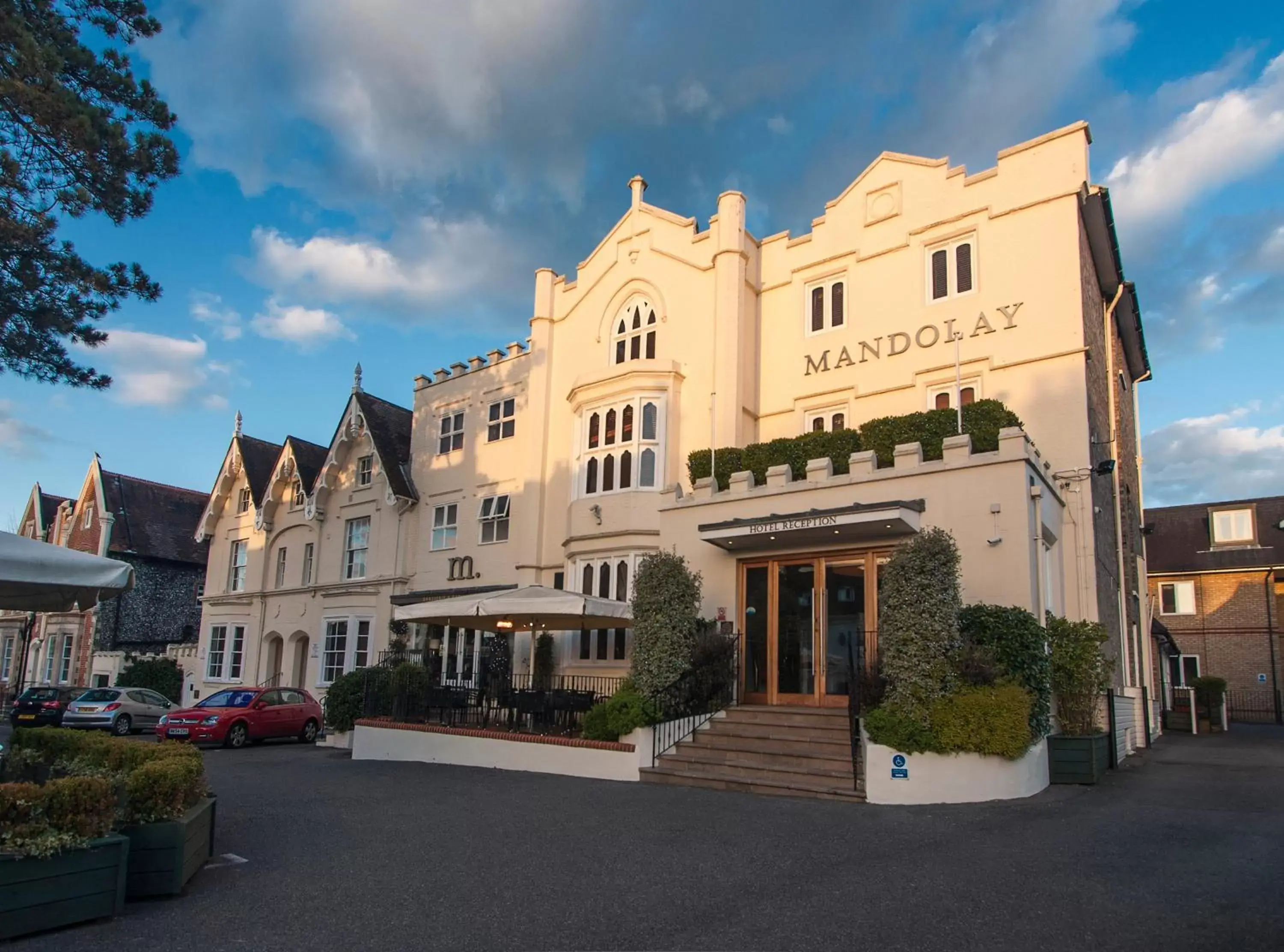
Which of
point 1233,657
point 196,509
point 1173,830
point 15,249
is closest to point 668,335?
point 15,249

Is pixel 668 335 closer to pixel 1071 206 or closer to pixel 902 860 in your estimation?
pixel 1071 206

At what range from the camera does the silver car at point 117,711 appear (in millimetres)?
24312

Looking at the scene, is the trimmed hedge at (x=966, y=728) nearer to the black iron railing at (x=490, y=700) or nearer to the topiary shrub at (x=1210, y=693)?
the black iron railing at (x=490, y=700)

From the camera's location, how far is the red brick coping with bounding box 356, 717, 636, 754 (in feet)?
44.0

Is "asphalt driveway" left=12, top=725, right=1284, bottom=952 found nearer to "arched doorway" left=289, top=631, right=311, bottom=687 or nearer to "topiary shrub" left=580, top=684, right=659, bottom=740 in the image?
"topiary shrub" left=580, top=684, right=659, bottom=740

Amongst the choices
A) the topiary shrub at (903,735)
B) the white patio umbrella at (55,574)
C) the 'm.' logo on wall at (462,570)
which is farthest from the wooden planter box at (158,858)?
the 'm.' logo on wall at (462,570)

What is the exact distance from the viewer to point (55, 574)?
7340 millimetres

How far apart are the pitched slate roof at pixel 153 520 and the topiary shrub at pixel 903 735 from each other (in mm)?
33366

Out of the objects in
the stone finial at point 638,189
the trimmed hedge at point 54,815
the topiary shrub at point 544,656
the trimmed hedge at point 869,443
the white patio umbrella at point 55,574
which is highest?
the stone finial at point 638,189

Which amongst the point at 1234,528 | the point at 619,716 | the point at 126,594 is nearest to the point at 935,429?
the point at 619,716

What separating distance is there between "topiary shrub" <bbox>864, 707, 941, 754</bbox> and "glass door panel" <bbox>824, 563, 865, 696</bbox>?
9.04ft

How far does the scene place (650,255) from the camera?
2169 centimetres

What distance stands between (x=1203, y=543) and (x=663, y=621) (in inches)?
1200

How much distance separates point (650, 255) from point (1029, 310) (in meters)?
8.81
